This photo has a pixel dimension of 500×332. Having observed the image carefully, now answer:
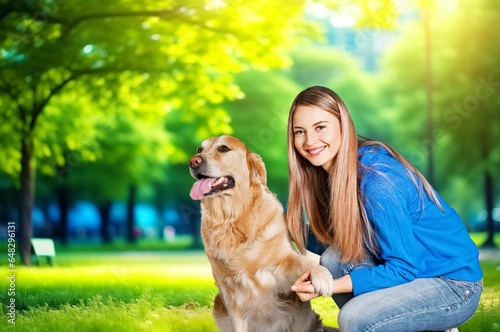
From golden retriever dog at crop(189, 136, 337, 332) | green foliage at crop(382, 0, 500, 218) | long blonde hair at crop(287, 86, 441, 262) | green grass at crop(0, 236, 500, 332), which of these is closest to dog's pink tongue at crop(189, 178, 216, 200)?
golden retriever dog at crop(189, 136, 337, 332)

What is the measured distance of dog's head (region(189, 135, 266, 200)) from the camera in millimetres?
2260

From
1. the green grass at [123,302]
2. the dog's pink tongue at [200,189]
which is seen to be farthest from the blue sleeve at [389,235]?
the green grass at [123,302]

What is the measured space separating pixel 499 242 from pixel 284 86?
293 cm

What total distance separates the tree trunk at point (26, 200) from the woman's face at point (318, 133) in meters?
3.57

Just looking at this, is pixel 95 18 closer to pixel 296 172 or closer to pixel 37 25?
pixel 37 25

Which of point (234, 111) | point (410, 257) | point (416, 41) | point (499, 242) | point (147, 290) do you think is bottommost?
point (499, 242)

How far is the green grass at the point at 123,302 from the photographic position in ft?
10.6

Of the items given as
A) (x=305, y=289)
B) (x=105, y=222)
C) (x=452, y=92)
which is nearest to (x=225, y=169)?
(x=305, y=289)

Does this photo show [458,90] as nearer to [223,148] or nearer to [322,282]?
[223,148]

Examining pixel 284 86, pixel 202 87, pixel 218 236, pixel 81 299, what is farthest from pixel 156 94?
pixel 218 236

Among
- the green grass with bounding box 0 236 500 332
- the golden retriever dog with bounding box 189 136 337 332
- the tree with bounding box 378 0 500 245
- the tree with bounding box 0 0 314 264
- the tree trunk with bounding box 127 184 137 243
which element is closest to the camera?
the golden retriever dog with bounding box 189 136 337 332

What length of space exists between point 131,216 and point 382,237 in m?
8.19

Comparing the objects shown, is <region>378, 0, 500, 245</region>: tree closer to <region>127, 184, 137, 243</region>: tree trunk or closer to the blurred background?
the blurred background

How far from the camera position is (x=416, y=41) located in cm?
629
